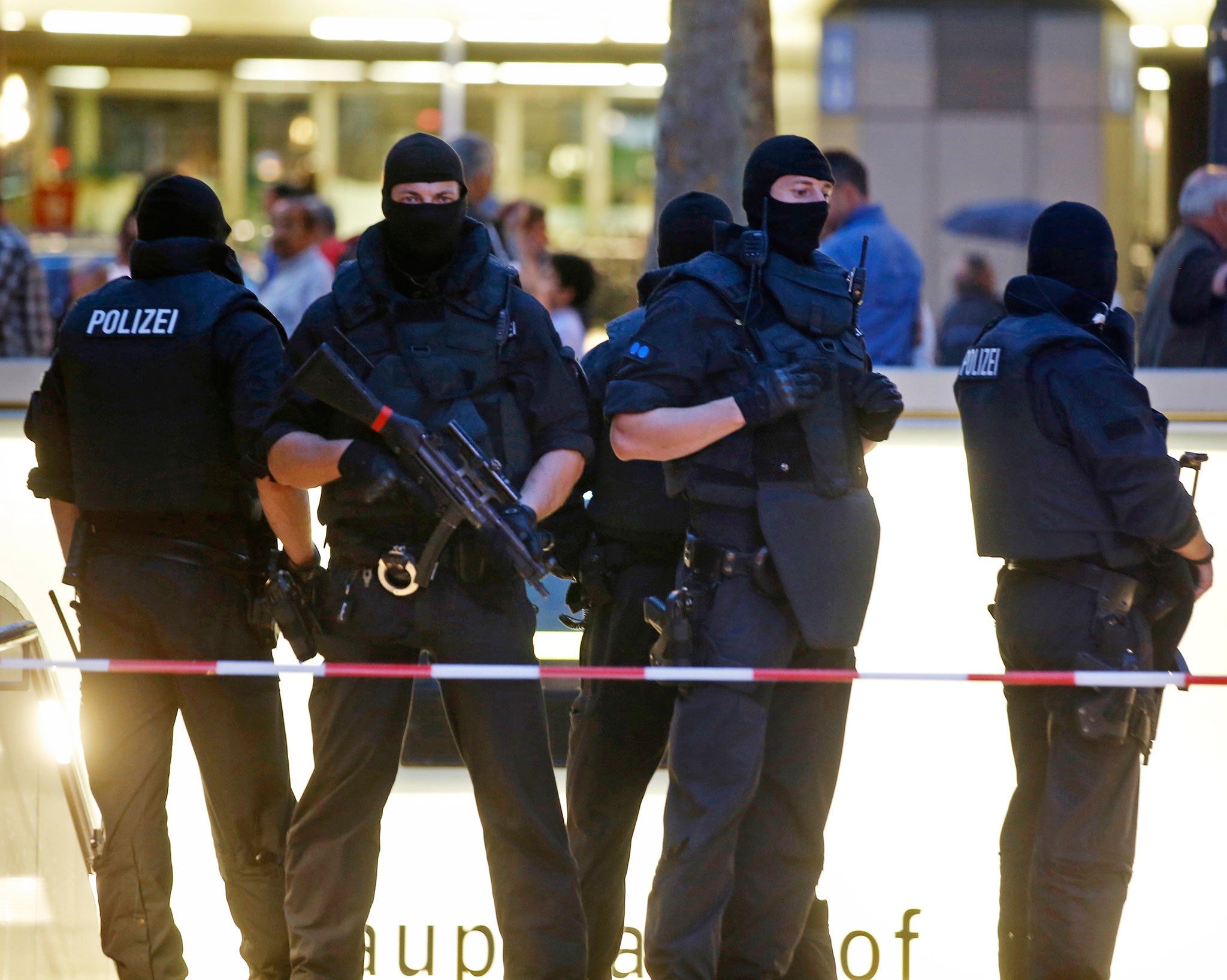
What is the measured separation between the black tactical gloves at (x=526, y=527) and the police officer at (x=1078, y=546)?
1053mm

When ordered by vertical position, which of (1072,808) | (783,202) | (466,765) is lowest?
(1072,808)

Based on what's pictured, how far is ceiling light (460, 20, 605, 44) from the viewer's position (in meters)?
14.9

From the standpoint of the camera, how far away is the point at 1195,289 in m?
5.94

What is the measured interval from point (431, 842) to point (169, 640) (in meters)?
0.85

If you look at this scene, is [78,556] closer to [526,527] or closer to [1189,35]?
[526,527]

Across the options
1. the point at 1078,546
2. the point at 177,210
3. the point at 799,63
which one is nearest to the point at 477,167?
the point at 177,210

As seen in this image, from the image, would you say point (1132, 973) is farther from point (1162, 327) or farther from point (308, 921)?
point (1162, 327)

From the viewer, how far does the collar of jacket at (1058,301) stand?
3615 mm

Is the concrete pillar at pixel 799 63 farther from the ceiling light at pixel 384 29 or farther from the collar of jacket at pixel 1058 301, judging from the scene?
the collar of jacket at pixel 1058 301

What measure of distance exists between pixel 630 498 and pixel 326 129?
12.8 meters

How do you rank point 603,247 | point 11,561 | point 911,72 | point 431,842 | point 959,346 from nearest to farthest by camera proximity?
point 431,842 → point 11,561 → point 959,346 → point 911,72 → point 603,247

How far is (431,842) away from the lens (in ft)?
13.1

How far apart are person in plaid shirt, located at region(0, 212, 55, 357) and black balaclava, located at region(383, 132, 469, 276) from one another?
4369 millimetres

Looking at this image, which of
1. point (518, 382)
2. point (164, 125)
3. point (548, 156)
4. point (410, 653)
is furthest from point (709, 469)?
point (164, 125)
